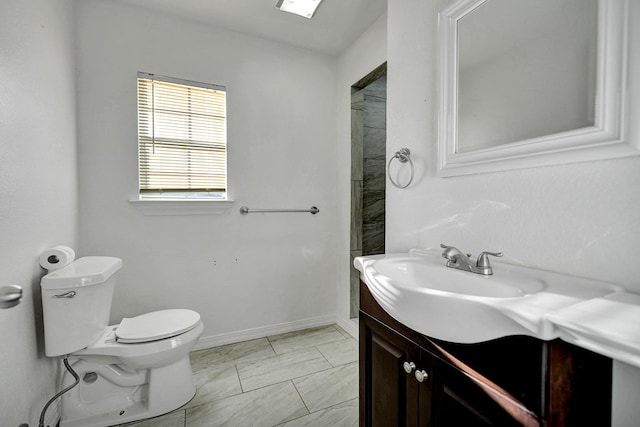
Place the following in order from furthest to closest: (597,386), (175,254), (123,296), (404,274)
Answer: (175,254)
(123,296)
(404,274)
(597,386)

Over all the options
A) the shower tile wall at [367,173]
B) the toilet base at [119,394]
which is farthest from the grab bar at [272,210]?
the toilet base at [119,394]

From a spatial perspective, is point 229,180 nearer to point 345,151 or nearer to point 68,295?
point 345,151

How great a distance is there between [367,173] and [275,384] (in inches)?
67.2

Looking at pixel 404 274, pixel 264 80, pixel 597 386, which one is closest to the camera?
pixel 597 386

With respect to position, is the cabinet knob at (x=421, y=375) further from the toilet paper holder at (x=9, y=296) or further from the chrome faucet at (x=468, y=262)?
the toilet paper holder at (x=9, y=296)

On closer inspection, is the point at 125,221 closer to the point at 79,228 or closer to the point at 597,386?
the point at 79,228

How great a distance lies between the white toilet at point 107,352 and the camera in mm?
1294

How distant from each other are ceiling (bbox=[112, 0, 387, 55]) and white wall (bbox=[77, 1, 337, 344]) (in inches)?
3.0

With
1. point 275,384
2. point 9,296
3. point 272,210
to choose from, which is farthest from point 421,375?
point 272,210

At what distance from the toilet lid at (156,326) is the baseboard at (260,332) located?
21.2 inches

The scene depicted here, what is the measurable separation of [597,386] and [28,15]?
2228 mm

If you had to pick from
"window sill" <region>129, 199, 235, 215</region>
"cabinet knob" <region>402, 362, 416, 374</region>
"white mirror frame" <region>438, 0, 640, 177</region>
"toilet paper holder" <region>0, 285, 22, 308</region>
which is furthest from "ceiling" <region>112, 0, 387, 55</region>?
"cabinet knob" <region>402, 362, 416, 374</region>

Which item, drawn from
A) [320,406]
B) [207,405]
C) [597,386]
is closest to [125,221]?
[207,405]

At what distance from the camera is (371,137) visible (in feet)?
8.30
